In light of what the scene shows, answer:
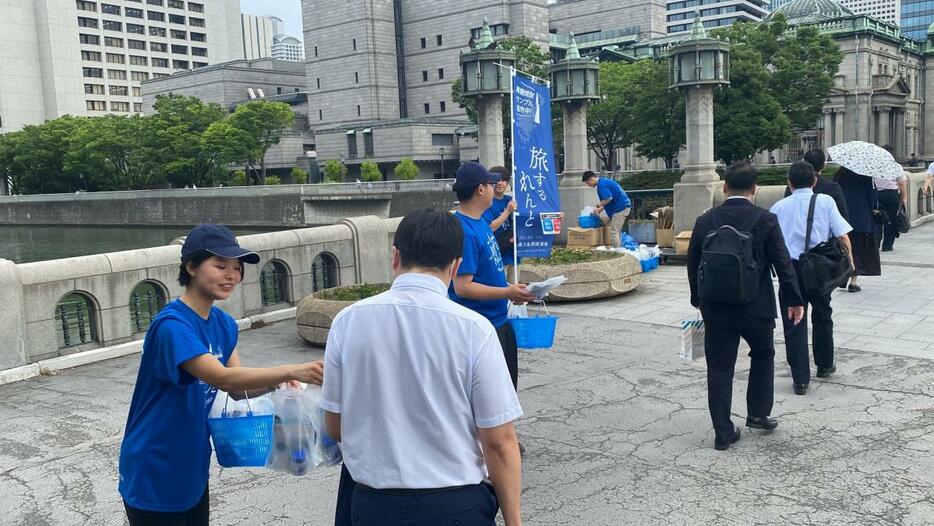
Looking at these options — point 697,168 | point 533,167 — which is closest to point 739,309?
point 533,167

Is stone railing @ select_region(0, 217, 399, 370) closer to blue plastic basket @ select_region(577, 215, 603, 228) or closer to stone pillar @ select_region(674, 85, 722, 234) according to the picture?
blue plastic basket @ select_region(577, 215, 603, 228)

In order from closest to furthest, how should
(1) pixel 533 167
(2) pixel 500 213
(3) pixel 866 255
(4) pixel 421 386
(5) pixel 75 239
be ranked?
1. (4) pixel 421 386
2. (2) pixel 500 213
3. (1) pixel 533 167
4. (3) pixel 866 255
5. (5) pixel 75 239

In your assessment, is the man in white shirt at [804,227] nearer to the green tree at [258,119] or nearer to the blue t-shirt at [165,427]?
the blue t-shirt at [165,427]

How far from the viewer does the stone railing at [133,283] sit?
919cm

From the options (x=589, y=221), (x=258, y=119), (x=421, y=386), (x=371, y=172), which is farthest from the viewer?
(x=371, y=172)

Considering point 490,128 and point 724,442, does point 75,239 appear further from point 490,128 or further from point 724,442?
point 724,442

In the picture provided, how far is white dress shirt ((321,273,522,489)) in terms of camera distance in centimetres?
248

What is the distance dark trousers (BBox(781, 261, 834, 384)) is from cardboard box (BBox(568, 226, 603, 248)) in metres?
8.36

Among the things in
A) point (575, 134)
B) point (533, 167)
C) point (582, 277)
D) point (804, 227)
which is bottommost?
point (582, 277)

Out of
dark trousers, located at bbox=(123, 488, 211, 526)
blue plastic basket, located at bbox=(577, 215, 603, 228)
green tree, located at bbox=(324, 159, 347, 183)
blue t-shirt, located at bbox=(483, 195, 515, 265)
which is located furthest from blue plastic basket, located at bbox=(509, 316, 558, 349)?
green tree, located at bbox=(324, 159, 347, 183)

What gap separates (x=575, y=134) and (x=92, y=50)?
115974 millimetres

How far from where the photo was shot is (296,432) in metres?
3.48

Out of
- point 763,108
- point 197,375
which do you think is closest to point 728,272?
point 197,375

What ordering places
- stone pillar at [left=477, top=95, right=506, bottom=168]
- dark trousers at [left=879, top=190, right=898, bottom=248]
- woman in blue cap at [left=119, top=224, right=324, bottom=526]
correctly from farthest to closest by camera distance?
stone pillar at [left=477, top=95, right=506, bottom=168]
dark trousers at [left=879, top=190, right=898, bottom=248]
woman in blue cap at [left=119, top=224, right=324, bottom=526]
